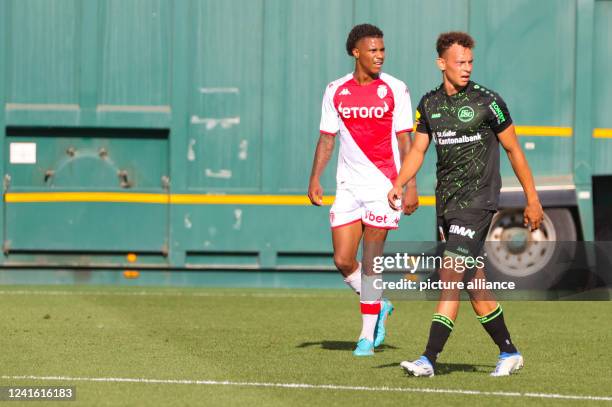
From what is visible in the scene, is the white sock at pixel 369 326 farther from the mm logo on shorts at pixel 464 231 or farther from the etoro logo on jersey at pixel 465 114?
the etoro logo on jersey at pixel 465 114

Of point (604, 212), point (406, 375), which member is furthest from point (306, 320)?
point (604, 212)

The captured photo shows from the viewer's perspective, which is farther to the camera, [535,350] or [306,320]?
[306,320]

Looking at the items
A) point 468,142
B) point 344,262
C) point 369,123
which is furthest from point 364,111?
point 468,142

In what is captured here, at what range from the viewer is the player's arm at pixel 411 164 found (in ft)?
27.0

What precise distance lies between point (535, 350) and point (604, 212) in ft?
20.5

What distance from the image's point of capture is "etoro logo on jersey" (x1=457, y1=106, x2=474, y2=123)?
8.17 metres

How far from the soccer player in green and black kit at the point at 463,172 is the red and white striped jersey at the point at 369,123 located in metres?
1.32

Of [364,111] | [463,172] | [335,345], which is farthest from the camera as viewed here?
[335,345]

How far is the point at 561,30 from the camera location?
1569 centimetres

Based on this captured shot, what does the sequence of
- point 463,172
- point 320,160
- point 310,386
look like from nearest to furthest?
point 310,386, point 463,172, point 320,160

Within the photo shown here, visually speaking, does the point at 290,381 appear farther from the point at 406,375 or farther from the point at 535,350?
the point at 535,350

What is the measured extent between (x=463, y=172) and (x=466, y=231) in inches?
14.1

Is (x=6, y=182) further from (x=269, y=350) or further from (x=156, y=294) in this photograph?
(x=269, y=350)

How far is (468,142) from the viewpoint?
8227 mm
